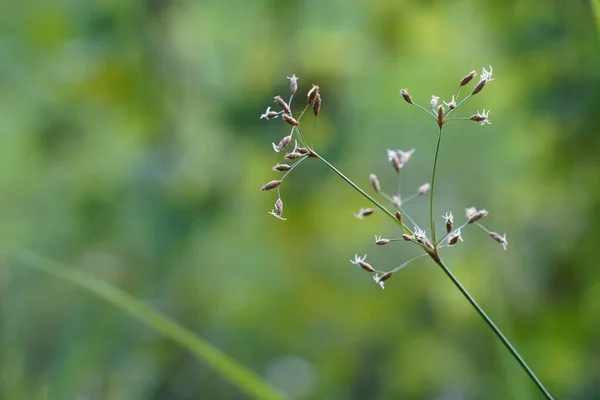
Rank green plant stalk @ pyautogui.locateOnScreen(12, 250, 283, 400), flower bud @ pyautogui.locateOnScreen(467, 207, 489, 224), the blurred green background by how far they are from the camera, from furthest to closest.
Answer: the blurred green background → green plant stalk @ pyautogui.locateOnScreen(12, 250, 283, 400) → flower bud @ pyautogui.locateOnScreen(467, 207, 489, 224)

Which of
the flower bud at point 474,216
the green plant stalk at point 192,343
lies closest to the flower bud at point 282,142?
the flower bud at point 474,216

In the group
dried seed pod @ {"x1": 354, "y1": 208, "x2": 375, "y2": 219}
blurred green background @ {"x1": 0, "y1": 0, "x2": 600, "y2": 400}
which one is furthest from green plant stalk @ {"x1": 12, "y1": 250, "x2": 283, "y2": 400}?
blurred green background @ {"x1": 0, "y1": 0, "x2": 600, "y2": 400}

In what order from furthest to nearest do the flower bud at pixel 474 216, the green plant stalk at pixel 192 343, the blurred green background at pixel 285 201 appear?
the blurred green background at pixel 285 201 < the green plant stalk at pixel 192 343 < the flower bud at pixel 474 216

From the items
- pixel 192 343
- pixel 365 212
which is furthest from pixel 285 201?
pixel 365 212

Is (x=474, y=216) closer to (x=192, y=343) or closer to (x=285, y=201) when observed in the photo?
→ (x=192, y=343)

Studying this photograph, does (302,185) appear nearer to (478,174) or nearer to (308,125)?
(308,125)

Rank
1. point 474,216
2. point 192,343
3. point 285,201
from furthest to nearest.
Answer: point 285,201 → point 192,343 → point 474,216

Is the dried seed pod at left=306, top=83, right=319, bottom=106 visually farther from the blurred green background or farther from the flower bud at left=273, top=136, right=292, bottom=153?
the blurred green background

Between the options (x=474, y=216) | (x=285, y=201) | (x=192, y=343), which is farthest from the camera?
(x=285, y=201)

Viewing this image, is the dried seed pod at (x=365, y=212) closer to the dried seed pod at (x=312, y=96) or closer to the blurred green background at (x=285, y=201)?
the dried seed pod at (x=312, y=96)
